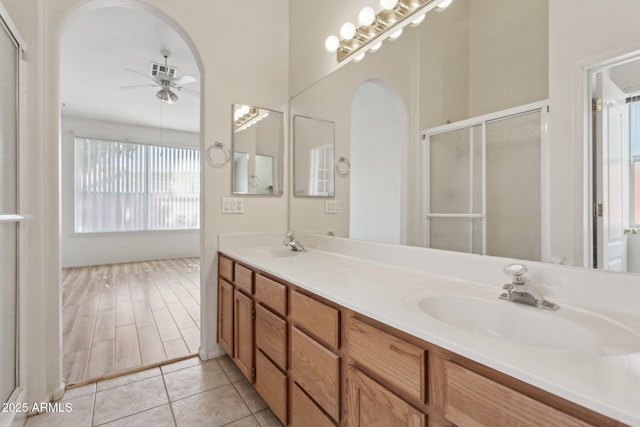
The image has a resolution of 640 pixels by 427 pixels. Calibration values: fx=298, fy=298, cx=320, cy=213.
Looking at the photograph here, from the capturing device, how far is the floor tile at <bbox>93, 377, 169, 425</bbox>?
155 centimetres

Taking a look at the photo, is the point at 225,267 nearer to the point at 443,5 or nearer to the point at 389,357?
the point at 389,357

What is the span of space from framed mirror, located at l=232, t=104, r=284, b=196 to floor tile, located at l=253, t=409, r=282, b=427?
1397 mm

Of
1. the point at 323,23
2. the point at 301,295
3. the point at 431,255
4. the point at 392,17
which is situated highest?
the point at 323,23

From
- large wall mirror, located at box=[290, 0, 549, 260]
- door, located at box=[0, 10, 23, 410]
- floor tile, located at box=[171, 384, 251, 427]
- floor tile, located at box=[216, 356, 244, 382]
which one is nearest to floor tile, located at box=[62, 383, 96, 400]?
door, located at box=[0, 10, 23, 410]

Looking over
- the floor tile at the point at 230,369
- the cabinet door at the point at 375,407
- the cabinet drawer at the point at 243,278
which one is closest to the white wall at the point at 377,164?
the cabinet drawer at the point at 243,278

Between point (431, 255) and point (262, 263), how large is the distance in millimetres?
834

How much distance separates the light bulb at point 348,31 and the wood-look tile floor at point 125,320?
7.81 ft

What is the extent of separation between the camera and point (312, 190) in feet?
7.29

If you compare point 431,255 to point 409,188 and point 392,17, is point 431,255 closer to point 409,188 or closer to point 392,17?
point 409,188

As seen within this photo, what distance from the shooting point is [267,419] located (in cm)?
151

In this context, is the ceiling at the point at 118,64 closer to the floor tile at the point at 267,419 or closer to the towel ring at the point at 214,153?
the towel ring at the point at 214,153

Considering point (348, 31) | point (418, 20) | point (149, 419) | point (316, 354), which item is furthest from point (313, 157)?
point (149, 419)

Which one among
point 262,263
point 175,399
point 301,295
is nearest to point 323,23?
point 262,263

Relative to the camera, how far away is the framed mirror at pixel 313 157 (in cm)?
206
